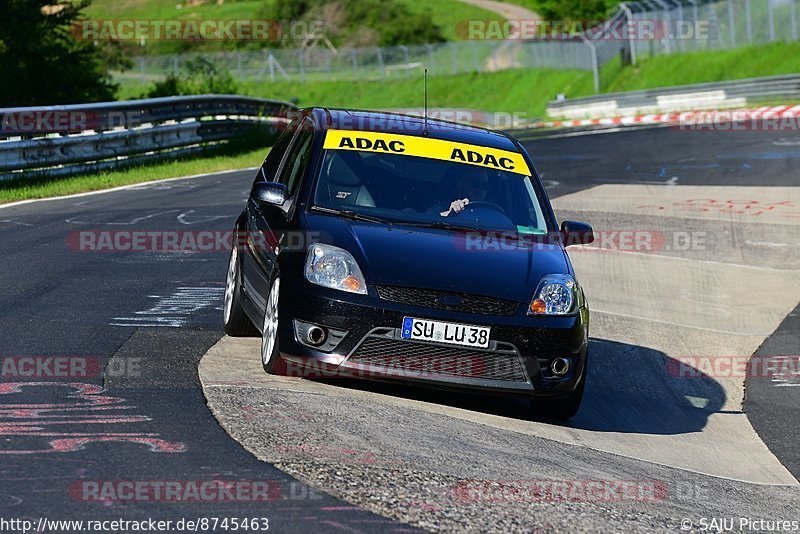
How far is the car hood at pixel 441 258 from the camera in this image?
7.47 meters

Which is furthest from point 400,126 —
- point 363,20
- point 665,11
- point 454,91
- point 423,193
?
point 363,20

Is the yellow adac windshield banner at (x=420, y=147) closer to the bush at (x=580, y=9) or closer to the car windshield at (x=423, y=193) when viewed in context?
the car windshield at (x=423, y=193)

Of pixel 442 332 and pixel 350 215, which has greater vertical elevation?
pixel 350 215

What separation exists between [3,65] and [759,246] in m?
21.7

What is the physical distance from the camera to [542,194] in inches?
351

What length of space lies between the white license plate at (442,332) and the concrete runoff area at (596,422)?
0.41 m

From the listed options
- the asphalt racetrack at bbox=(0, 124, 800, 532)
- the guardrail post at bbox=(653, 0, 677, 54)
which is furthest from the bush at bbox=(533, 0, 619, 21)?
the asphalt racetrack at bbox=(0, 124, 800, 532)

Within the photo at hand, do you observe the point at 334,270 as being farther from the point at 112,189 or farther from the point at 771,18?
the point at 771,18

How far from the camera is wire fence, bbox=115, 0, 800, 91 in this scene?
4969 centimetres

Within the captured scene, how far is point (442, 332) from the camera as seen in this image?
288 inches

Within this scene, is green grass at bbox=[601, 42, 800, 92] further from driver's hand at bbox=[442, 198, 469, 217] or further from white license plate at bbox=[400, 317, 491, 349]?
white license plate at bbox=[400, 317, 491, 349]

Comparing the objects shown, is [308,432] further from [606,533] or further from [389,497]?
[606,533]

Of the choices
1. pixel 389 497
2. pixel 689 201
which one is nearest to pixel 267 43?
pixel 689 201

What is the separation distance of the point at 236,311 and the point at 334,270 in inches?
63.8
